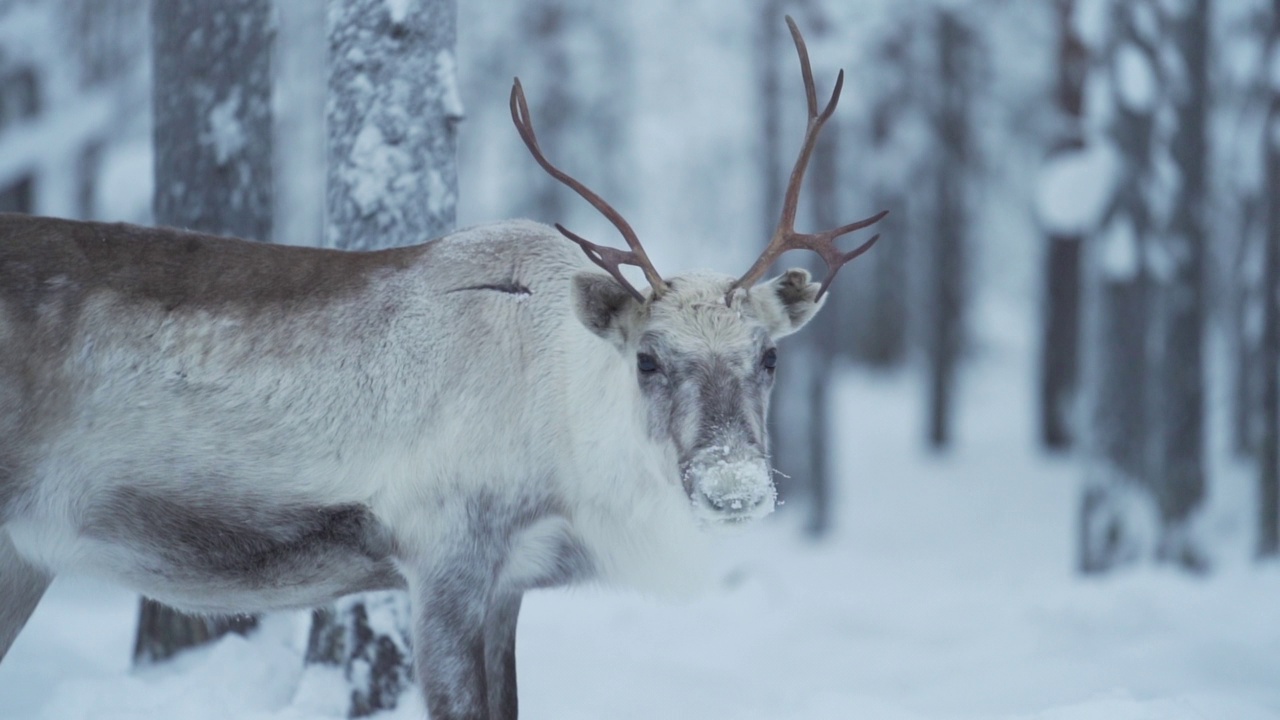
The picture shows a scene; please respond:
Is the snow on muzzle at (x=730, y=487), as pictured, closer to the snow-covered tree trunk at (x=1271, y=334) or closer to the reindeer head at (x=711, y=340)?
the reindeer head at (x=711, y=340)

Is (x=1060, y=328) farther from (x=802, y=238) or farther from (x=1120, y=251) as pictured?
(x=802, y=238)

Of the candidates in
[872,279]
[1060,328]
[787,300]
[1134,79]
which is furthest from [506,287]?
[872,279]

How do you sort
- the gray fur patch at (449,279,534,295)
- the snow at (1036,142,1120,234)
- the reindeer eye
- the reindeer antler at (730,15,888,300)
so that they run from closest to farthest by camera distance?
the reindeer eye → the reindeer antler at (730,15,888,300) → the gray fur patch at (449,279,534,295) → the snow at (1036,142,1120,234)

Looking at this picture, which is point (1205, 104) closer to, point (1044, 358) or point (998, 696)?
point (998, 696)

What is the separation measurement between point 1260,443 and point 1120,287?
6.29ft

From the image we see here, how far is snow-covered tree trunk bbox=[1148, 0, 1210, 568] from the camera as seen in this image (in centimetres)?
762

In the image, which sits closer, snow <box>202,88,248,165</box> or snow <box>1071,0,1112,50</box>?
snow <box>202,88,248,165</box>

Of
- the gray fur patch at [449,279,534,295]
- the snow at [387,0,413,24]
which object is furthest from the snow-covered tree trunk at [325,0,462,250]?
the gray fur patch at [449,279,534,295]

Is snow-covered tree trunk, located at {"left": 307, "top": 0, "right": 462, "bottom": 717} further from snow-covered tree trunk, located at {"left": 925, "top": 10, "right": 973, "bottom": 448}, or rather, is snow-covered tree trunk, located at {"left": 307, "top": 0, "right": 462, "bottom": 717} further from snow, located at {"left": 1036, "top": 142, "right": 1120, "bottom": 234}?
Answer: snow-covered tree trunk, located at {"left": 925, "top": 10, "right": 973, "bottom": 448}

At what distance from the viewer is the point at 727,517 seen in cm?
294

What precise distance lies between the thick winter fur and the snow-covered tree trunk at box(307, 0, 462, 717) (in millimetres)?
699

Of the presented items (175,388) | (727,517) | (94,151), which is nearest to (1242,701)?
(727,517)

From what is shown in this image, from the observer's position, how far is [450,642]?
317 centimetres

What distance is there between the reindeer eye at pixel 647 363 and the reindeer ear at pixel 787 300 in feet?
1.28
